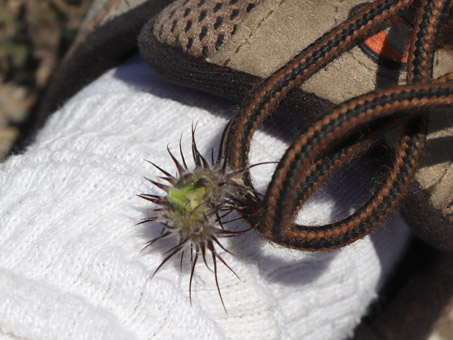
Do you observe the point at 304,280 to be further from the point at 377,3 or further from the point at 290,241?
the point at 377,3

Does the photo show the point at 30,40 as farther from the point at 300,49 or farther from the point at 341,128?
the point at 341,128

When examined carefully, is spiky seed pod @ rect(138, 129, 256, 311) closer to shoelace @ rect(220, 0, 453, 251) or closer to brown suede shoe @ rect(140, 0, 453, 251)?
shoelace @ rect(220, 0, 453, 251)

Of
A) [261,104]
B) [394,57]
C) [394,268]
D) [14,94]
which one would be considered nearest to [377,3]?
[394,57]

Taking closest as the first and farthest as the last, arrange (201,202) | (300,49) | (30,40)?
(201,202), (300,49), (30,40)

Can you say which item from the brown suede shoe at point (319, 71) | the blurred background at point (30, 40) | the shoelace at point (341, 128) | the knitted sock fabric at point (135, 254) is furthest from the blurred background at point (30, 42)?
the shoelace at point (341, 128)

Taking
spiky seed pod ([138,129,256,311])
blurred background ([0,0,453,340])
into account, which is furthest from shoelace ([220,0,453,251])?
blurred background ([0,0,453,340])

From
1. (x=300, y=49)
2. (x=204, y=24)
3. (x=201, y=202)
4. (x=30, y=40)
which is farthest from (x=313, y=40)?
(x=30, y=40)

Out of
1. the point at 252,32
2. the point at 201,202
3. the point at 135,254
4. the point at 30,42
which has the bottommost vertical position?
the point at 30,42
